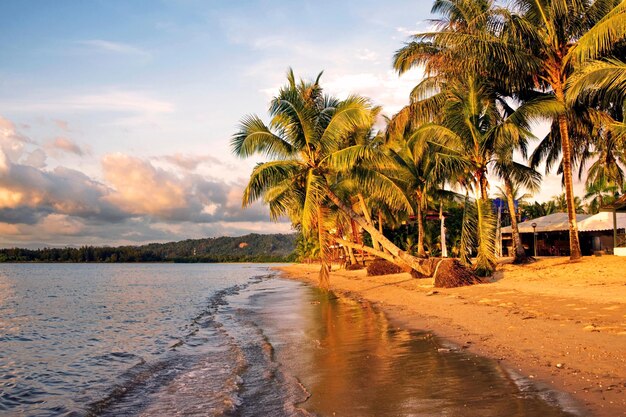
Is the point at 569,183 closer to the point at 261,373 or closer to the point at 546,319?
the point at 546,319

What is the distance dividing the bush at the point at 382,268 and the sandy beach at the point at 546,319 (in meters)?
7.41

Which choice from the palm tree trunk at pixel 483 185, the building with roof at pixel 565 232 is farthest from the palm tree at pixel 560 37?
the building with roof at pixel 565 232

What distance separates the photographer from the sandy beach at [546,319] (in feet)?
19.5

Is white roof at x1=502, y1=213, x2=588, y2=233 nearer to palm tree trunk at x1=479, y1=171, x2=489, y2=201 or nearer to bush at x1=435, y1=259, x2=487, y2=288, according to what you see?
palm tree trunk at x1=479, y1=171, x2=489, y2=201

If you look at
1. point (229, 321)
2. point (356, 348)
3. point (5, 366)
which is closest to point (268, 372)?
point (356, 348)

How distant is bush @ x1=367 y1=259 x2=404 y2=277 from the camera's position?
28.7m

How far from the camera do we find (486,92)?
23.6m

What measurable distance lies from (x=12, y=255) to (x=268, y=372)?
176493 mm

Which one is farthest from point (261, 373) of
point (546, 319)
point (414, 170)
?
point (414, 170)

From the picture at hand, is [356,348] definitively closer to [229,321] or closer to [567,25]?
[229,321]

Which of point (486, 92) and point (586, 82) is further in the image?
point (486, 92)

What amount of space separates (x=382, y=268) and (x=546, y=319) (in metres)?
19.0

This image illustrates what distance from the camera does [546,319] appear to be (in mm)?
10102

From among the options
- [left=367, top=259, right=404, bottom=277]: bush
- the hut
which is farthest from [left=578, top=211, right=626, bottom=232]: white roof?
[left=367, top=259, right=404, bottom=277]: bush
